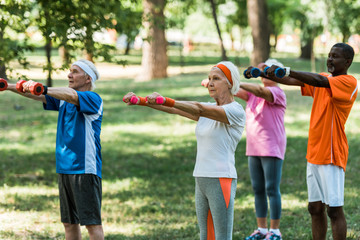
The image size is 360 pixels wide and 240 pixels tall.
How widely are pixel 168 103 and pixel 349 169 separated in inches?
276

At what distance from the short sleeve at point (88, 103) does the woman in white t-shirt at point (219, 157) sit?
2.03ft

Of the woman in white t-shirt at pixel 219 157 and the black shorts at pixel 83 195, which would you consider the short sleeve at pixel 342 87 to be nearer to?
the woman in white t-shirt at pixel 219 157

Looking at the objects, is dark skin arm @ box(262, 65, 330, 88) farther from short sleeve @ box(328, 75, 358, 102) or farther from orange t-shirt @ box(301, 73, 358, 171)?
orange t-shirt @ box(301, 73, 358, 171)

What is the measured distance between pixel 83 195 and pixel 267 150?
2263mm

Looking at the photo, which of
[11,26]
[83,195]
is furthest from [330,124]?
[11,26]

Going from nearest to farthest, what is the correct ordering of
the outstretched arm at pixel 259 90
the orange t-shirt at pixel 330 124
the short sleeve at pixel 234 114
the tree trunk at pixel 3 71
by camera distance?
the short sleeve at pixel 234 114, the orange t-shirt at pixel 330 124, the outstretched arm at pixel 259 90, the tree trunk at pixel 3 71

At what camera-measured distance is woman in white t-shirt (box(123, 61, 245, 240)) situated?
4.25 m

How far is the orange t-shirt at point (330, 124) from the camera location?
4.66m

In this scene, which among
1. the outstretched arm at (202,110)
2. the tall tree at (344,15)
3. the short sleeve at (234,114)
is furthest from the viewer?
the tall tree at (344,15)

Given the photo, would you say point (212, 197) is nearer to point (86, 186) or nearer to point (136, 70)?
point (86, 186)

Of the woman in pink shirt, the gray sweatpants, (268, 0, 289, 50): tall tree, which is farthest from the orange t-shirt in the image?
(268, 0, 289, 50): tall tree

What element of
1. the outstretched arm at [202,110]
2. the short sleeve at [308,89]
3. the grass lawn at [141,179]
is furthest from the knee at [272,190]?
the outstretched arm at [202,110]

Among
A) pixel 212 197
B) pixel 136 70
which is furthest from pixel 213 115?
pixel 136 70

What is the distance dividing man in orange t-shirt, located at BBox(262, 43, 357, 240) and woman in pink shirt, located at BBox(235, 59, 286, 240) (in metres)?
1.02
